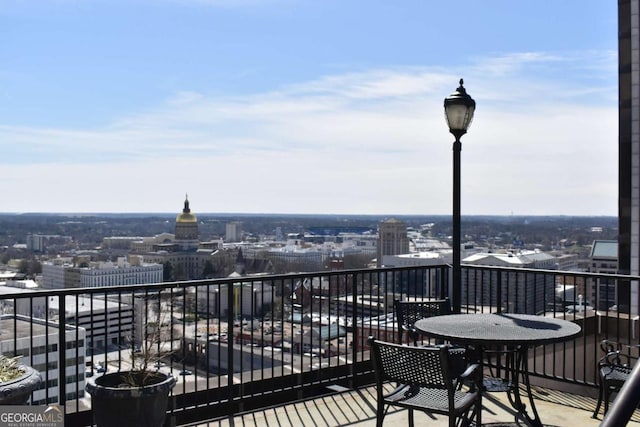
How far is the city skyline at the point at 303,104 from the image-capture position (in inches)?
707

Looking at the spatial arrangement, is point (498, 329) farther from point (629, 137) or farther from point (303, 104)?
point (303, 104)

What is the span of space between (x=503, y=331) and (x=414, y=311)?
136 centimetres

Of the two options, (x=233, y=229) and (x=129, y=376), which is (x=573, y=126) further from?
(x=233, y=229)

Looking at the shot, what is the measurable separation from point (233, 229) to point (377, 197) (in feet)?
82.3

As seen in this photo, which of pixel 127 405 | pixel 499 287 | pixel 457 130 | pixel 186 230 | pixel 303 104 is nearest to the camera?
pixel 127 405

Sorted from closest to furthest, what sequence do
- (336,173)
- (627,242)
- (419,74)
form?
(627,242)
(419,74)
(336,173)

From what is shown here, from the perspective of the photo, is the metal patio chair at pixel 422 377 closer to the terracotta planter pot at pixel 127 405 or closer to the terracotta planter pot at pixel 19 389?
the terracotta planter pot at pixel 127 405

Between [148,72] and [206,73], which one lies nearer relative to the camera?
[148,72]

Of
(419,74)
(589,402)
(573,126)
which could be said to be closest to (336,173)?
(573,126)

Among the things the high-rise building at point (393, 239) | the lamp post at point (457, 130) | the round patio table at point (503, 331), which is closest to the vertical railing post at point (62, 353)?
the round patio table at point (503, 331)

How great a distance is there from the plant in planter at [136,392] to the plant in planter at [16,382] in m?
0.45

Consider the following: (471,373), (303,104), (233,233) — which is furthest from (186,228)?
(471,373)

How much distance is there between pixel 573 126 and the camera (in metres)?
33.1

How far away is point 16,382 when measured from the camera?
374 cm
